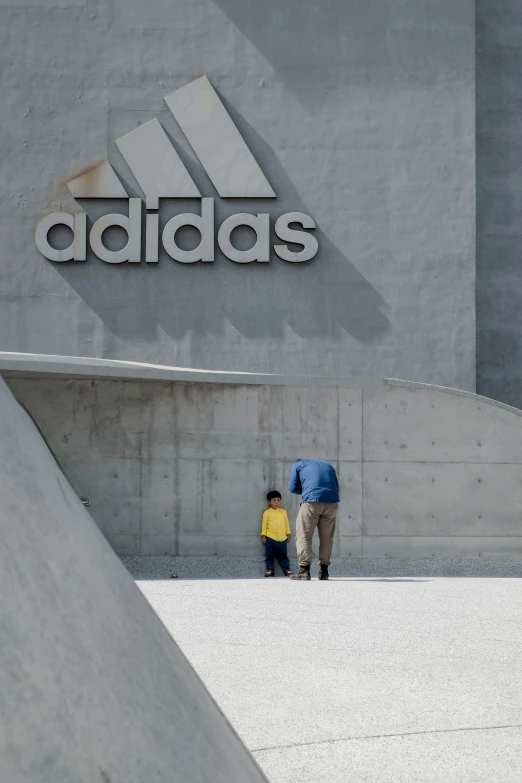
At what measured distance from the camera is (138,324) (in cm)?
1766

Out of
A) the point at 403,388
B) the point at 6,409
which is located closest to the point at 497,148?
the point at 403,388

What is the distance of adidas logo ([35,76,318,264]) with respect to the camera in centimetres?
1783

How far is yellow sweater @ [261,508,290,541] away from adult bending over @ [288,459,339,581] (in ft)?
3.96

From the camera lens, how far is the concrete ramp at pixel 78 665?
46.3 inches

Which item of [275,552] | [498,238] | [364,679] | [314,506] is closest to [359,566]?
[275,552]

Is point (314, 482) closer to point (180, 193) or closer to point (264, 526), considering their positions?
point (264, 526)

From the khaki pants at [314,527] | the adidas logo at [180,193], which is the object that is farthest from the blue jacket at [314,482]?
the adidas logo at [180,193]

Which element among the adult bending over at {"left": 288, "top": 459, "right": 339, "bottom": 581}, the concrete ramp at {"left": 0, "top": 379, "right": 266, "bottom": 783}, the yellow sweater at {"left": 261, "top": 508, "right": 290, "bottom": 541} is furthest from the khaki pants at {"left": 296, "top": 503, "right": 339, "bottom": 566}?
the concrete ramp at {"left": 0, "top": 379, "right": 266, "bottom": 783}

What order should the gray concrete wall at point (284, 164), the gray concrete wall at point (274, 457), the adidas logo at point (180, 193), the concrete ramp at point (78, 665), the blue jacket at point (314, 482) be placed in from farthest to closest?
the adidas logo at point (180, 193)
the gray concrete wall at point (284, 164)
the gray concrete wall at point (274, 457)
the blue jacket at point (314, 482)
the concrete ramp at point (78, 665)

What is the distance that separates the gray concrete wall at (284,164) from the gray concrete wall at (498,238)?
1.98 meters

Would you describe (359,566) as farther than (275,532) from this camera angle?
Yes

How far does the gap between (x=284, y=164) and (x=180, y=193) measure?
1.90 meters

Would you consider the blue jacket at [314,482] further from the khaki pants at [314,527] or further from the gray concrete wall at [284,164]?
the gray concrete wall at [284,164]

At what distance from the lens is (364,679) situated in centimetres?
530
